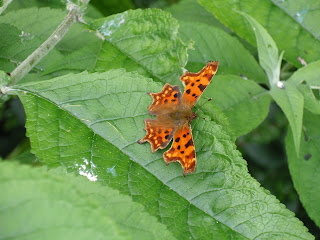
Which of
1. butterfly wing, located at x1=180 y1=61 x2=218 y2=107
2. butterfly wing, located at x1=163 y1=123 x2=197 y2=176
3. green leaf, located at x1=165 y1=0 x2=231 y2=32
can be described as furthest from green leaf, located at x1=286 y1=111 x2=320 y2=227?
green leaf, located at x1=165 y1=0 x2=231 y2=32

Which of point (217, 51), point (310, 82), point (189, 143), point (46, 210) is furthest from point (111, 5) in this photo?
point (46, 210)

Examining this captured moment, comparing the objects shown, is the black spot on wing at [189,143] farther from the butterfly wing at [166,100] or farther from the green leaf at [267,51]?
the green leaf at [267,51]

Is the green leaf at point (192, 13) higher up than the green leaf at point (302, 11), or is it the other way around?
the green leaf at point (302, 11)

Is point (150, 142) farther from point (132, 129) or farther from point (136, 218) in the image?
point (136, 218)

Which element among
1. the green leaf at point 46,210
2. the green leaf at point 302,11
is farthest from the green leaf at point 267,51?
the green leaf at point 46,210

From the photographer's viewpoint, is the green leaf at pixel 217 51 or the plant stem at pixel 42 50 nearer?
the plant stem at pixel 42 50

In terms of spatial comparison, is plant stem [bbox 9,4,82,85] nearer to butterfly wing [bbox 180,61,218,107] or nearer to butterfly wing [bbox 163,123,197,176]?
butterfly wing [bbox 180,61,218,107]

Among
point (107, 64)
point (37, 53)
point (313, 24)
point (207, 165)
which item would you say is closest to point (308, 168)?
point (313, 24)
